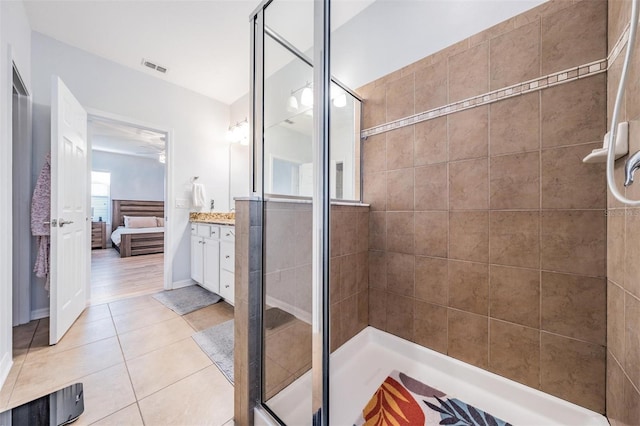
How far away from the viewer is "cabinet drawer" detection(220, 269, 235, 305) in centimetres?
225

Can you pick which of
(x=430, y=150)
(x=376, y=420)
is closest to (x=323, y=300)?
(x=376, y=420)

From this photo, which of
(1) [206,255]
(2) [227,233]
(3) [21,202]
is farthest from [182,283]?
(3) [21,202]

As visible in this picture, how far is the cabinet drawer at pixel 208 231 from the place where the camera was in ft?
8.27

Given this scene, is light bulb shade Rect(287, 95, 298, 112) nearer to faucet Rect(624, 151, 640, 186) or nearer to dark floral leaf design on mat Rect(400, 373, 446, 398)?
faucet Rect(624, 151, 640, 186)

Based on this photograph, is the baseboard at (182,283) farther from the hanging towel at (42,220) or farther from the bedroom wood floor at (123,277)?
the hanging towel at (42,220)

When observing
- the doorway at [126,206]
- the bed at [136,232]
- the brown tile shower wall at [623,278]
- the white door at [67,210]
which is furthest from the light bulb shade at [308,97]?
the bed at [136,232]

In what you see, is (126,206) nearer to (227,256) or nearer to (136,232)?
(136,232)

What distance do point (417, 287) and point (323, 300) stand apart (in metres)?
1.03

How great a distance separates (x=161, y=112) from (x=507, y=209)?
3.52 meters

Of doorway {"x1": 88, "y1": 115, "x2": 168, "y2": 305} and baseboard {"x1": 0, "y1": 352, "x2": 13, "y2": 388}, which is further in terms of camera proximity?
doorway {"x1": 88, "y1": 115, "x2": 168, "y2": 305}

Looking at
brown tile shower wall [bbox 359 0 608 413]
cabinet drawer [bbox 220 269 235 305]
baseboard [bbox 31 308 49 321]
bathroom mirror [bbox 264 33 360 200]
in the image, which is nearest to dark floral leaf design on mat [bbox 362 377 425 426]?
brown tile shower wall [bbox 359 0 608 413]

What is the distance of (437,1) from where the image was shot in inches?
60.3

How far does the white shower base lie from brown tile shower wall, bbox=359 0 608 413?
0.20ft

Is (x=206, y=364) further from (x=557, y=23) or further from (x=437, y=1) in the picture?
(x=437, y=1)
